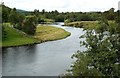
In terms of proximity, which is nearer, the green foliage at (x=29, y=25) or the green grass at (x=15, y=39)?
the green grass at (x=15, y=39)

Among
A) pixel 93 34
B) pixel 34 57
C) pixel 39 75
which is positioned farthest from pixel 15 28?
pixel 93 34

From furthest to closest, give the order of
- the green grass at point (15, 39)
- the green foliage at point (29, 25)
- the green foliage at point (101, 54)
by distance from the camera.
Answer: the green foliage at point (29, 25) < the green grass at point (15, 39) < the green foliage at point (101, 54)

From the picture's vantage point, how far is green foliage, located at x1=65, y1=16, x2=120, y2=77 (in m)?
25.5

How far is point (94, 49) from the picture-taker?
88.6ft

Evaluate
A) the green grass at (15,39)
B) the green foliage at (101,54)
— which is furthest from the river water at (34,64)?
the green foliage at (101,54)

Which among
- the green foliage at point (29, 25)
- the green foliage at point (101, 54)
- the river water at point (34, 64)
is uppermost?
the green foliage at point (101, 54)

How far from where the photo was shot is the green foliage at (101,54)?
2548cm

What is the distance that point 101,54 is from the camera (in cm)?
2567

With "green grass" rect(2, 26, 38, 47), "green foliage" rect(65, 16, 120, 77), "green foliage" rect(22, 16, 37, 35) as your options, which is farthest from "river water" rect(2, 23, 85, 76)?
"green foliage" rect(22, 16, 37, 35)

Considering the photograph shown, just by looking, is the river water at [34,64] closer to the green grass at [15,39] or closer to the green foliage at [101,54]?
the green grass at [15,39]

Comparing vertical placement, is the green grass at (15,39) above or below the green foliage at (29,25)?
below

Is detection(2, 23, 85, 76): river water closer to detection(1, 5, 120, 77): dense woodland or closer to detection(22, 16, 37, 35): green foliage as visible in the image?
detection(1, 5, 120, 77): dense woodland

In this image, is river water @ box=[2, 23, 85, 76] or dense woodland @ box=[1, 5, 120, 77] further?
river water @ box=[2, 23, 85, 76]

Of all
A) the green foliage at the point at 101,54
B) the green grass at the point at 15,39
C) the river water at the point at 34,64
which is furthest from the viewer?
the green grass at the point at 15,39
